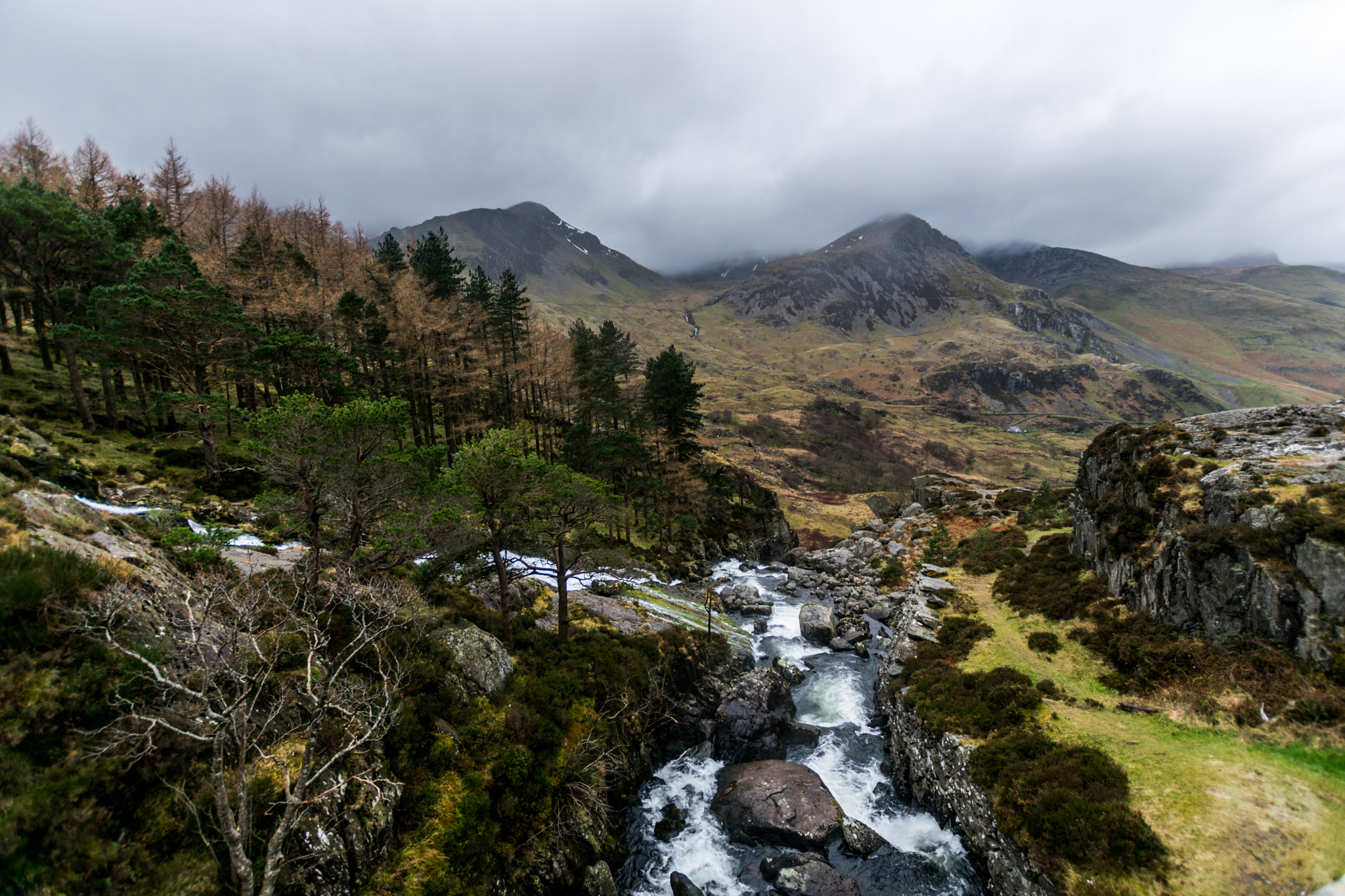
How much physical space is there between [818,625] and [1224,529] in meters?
25.2

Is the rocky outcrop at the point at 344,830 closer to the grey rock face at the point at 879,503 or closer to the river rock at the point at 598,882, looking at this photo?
the river rock at the point at 598,882

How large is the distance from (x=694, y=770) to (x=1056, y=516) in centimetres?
3870

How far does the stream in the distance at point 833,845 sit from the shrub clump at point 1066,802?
397cm

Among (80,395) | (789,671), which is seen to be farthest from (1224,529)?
(80,395)

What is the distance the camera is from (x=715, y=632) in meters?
33.9

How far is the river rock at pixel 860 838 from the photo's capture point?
19.2m

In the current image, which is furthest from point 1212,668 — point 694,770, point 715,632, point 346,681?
point 346,681

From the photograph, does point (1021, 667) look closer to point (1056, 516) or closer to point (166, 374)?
point (1056, 516)

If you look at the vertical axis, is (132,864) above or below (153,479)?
below

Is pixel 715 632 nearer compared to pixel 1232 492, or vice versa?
pixel 1232 492

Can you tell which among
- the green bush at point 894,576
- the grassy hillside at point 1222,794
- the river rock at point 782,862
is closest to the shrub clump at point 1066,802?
the grassy hillside at point 1222,794

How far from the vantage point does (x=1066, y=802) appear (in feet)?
48.6

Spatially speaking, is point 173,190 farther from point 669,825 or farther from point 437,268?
point 669,825

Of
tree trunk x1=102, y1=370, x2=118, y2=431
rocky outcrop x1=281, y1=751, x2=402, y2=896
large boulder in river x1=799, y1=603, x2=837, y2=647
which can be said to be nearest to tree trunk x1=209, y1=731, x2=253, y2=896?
rocky outcrop x1=281, y1=751, x2=402, y2=896
